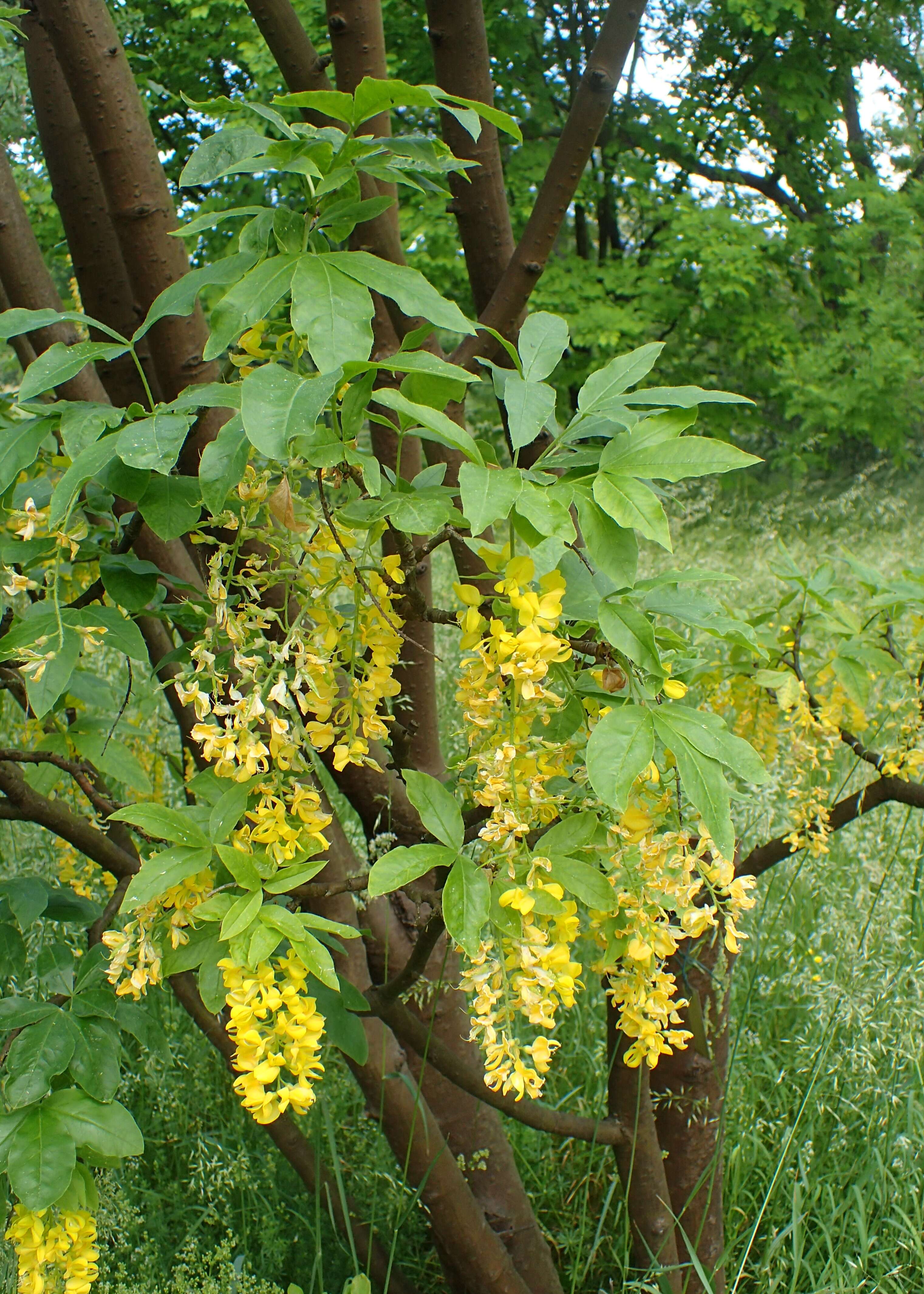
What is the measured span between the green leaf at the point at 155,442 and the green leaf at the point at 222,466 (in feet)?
0.08

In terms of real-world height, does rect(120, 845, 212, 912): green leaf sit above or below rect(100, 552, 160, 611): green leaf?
below

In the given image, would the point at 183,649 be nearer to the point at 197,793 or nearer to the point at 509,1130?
the point at 197,793

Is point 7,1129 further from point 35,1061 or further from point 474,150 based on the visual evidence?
point 474,150

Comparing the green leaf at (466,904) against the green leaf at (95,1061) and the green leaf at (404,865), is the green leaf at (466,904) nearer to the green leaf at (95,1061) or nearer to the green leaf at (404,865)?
the green leaf at (404,865)

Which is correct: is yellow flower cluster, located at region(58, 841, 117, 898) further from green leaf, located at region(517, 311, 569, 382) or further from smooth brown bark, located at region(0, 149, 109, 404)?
green leaf, located at region(517, 311, 569, 382)

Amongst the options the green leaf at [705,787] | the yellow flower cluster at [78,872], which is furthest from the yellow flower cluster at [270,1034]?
the yellow flower cluster at [78,872]

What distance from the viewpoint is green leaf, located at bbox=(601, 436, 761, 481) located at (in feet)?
2.29

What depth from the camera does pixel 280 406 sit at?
2.11 ft

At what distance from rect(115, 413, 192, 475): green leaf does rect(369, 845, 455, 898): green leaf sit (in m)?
0.34

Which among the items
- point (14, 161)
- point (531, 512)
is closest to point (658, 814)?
point (531, 512)

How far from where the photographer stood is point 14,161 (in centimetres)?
451

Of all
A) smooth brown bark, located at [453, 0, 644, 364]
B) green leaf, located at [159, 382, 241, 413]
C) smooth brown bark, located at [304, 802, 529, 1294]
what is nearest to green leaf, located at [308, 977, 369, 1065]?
smooth brown bark, located at [304, 802, 529, 1294]

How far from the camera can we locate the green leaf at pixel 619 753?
0.68 m

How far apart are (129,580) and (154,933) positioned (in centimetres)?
36
